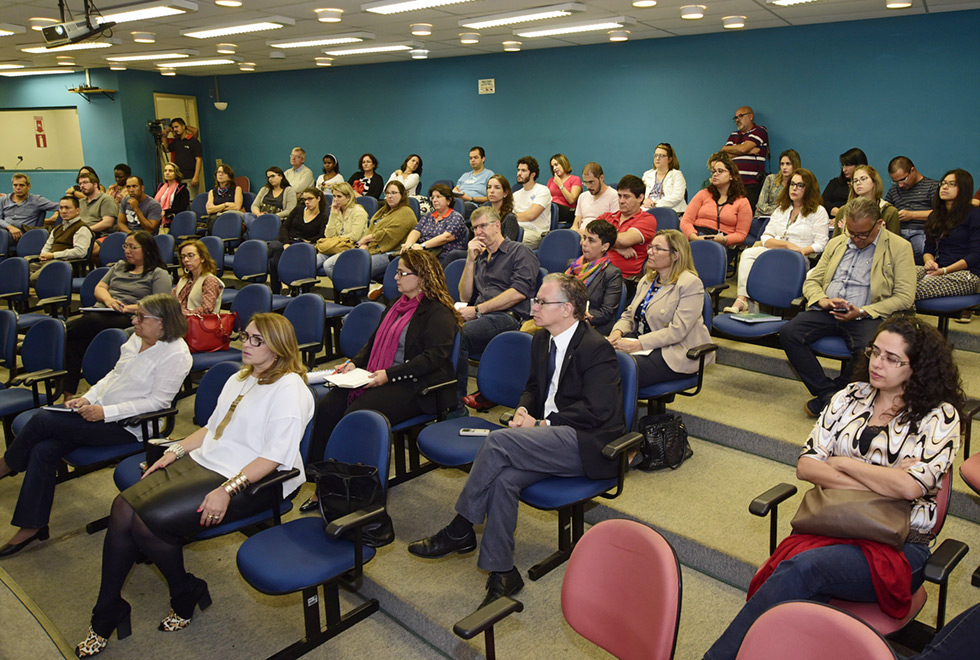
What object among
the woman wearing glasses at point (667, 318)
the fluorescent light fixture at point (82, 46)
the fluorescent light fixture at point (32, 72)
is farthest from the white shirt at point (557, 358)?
the fluorescent light fixture at point (32, 72)

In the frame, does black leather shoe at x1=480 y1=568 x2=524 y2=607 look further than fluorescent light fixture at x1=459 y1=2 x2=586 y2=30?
No

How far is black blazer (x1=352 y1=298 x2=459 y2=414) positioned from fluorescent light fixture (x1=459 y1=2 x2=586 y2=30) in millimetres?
3745

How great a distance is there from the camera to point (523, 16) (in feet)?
22.2

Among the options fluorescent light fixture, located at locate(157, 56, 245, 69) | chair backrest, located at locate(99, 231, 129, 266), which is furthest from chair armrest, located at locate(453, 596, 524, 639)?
fluorescent light fixture, located at locate(157, 56, 245, 69)

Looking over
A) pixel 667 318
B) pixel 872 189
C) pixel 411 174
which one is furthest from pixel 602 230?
pixel 411 174

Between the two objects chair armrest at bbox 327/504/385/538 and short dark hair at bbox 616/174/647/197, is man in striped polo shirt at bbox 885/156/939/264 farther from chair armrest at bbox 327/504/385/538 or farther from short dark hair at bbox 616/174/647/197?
chair armrest at bbox 327/504/385/538

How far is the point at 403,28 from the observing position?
24.9 ft

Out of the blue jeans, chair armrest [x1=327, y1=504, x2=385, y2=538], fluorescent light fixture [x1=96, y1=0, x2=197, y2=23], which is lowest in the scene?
the blue jeans

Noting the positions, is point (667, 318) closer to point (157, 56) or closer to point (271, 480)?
point (271, 480)

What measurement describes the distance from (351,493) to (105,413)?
1.54 m

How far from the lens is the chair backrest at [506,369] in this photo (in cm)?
345

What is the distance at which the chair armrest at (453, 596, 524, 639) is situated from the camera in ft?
5.94

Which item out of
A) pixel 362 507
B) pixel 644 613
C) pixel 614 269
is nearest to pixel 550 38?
A: pixel 614 269

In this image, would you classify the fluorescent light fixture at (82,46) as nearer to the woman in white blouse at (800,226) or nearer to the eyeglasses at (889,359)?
the woman in white blouse at (800,226)
